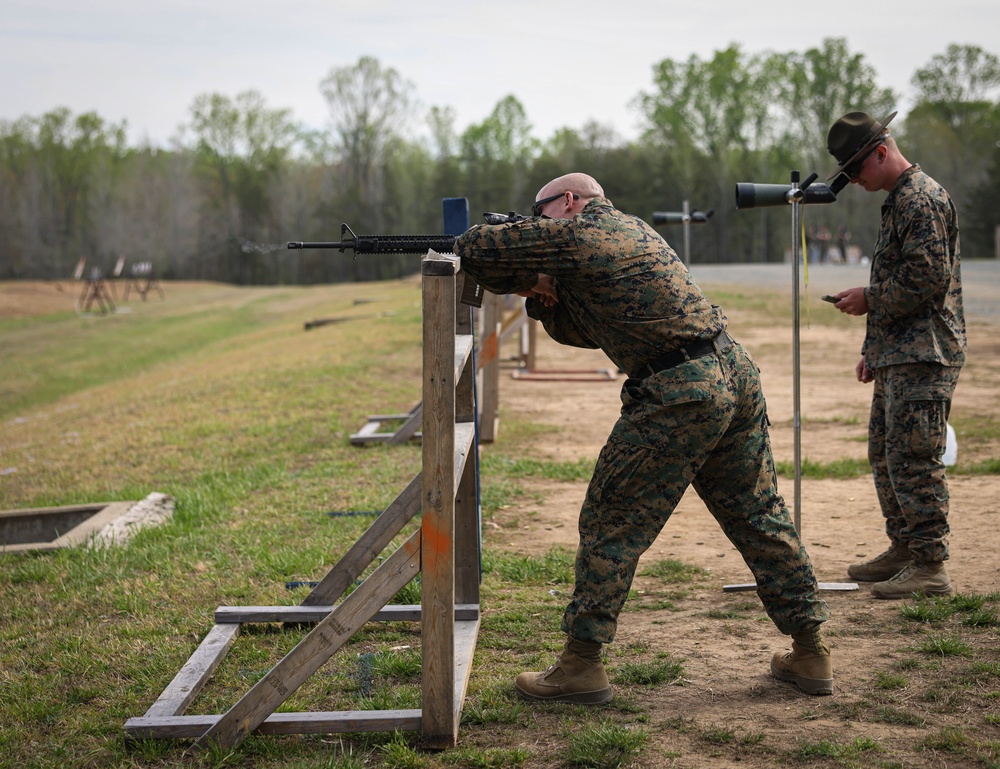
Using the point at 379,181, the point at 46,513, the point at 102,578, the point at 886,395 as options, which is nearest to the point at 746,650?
the point at 886,395

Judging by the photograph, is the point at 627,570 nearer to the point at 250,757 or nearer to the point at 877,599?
the point at 250,757

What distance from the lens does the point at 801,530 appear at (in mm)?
6148

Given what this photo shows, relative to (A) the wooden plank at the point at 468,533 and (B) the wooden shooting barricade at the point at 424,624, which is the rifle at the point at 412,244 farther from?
(A) the wooden plank at the point at 468,533

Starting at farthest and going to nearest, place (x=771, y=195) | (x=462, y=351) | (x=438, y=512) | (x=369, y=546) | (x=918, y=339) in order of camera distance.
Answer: (x=771, y=195) < (x=918, y=339) < (x=369, y=546) < (x=462, y=351) < (x=438, y=512)

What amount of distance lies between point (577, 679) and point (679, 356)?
1288 mm

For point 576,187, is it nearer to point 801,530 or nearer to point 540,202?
point 540,202

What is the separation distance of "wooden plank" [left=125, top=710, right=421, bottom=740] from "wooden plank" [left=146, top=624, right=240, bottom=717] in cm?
11

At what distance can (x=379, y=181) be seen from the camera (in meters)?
70.2

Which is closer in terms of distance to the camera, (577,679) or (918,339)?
(577,679)

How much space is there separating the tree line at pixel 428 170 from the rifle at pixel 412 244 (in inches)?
2076

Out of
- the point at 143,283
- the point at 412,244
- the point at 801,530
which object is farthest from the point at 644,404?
the point at 143,283

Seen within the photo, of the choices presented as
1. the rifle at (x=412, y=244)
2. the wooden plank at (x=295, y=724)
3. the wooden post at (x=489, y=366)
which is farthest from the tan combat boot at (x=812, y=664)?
the wooden post at (x=489, y=366)

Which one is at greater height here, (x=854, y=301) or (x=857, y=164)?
(x=857, y=164)

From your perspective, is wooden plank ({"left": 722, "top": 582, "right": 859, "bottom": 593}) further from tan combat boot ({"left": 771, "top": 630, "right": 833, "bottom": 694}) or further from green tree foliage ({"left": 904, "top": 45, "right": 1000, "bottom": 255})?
green tree foliage ({"left": 904, "top": 45, "right": 1000, "bottom": 255})
